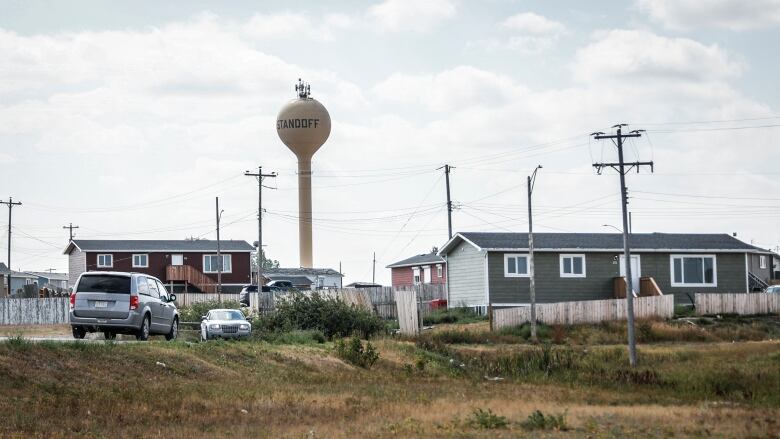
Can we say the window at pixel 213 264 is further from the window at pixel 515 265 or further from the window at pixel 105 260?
the window at pixel 515 265

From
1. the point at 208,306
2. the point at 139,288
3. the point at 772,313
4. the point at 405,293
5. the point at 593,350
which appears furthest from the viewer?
the point at 772,313

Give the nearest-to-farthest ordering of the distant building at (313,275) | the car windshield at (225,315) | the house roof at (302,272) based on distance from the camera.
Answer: the car windshield at (225,315) → the distant building at (313,275) → the house roof at (302,272)

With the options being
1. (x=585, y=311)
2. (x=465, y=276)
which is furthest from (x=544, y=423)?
(x=465, y=276)

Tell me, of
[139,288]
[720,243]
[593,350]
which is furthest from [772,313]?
[139,288]

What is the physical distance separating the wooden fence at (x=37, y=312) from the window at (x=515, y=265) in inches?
968

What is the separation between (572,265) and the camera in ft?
208

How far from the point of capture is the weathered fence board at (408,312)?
53.0 metres

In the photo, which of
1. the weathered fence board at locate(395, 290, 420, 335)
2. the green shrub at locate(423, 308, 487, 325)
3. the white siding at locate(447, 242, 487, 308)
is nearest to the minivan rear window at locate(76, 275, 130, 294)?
the weathered fence board at locate(395, 290, 420, 335)

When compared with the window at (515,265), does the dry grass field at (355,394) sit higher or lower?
lower

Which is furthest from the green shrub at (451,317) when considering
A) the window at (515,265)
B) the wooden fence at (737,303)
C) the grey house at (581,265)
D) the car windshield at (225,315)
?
the car windshield at (225,315)

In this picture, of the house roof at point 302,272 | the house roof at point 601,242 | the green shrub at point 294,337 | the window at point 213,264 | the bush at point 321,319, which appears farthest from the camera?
the house roof at point 302,272

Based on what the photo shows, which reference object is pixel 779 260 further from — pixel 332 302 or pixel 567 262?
pixel 332 302

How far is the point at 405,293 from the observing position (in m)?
53.6

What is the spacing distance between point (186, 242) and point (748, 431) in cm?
7215
